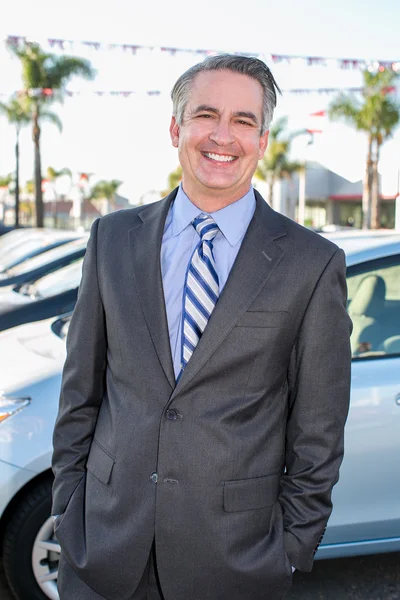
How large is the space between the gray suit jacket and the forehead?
0.98 ft

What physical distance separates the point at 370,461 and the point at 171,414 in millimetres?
1471

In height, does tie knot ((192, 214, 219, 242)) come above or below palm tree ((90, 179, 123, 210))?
below

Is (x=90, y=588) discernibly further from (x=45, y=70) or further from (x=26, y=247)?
(x=45, y=70)

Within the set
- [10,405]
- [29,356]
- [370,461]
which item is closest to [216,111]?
[10,405]

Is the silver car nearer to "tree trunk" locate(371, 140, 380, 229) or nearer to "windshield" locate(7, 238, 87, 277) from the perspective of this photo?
"windshield" locate(7, 238, 87, 277)

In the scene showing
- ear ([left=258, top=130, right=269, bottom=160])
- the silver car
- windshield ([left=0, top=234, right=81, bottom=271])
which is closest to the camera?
ear ([left=258, top=130, right=269, bottom=160])

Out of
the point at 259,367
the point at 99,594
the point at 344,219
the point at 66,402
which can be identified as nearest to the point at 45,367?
the point at 66,402

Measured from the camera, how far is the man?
1.69 meters

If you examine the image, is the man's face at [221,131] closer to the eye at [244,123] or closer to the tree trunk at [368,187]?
the eye at [244,123]

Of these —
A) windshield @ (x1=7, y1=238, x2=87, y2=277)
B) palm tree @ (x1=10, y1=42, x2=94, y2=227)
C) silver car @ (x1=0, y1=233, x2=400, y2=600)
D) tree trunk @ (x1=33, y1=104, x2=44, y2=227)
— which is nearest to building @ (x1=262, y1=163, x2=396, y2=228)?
tree trunk @ (x1=33, y1=104, x2=44, y2=227)

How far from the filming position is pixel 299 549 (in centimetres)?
172

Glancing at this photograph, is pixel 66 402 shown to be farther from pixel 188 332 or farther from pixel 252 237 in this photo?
pixel 252 237

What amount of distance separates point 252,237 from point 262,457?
1.80 ft

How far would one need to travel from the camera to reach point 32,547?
110 inches
